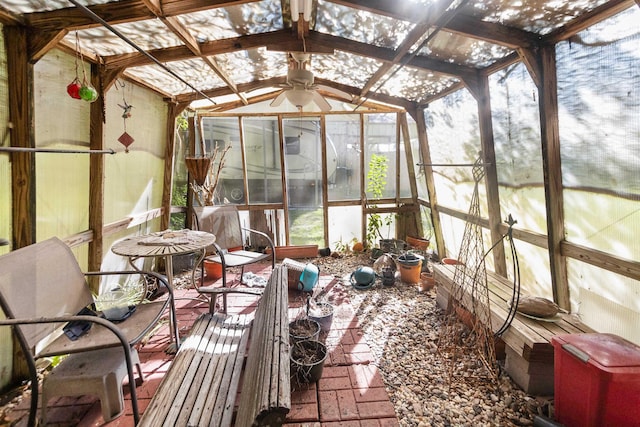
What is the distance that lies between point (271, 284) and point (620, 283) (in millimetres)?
2418

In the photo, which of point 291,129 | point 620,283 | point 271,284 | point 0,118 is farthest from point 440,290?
point 0,118

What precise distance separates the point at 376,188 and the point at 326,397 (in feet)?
13.1

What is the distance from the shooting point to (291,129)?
5539mm

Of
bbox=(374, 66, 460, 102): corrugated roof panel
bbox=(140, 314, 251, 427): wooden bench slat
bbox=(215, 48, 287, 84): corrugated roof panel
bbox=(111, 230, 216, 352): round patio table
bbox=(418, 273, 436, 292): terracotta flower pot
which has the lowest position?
bbox=(418, 273, 436, 292): terracotta flower pot

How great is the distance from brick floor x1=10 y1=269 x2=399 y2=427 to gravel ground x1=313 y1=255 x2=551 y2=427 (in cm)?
13

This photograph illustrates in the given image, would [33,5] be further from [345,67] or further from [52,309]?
[345,67]

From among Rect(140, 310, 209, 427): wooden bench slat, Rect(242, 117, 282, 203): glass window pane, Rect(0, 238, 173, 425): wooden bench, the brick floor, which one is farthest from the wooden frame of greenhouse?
Rect(140, 310, 209, 427): wooden bench slat

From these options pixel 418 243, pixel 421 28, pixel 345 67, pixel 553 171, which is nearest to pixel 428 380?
pixel 553 171

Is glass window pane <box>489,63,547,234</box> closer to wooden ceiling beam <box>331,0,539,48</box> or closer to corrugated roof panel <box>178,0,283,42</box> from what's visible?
wooden ceiling beam <box>331,0,539,48</box>

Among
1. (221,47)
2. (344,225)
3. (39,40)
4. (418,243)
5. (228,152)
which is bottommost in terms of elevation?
(418,243)

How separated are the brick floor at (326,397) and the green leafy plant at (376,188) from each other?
2882 mm

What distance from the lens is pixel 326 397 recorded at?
2.08 m

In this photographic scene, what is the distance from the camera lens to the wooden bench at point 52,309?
1577 mm

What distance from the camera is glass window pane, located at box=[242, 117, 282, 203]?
5473 mm
